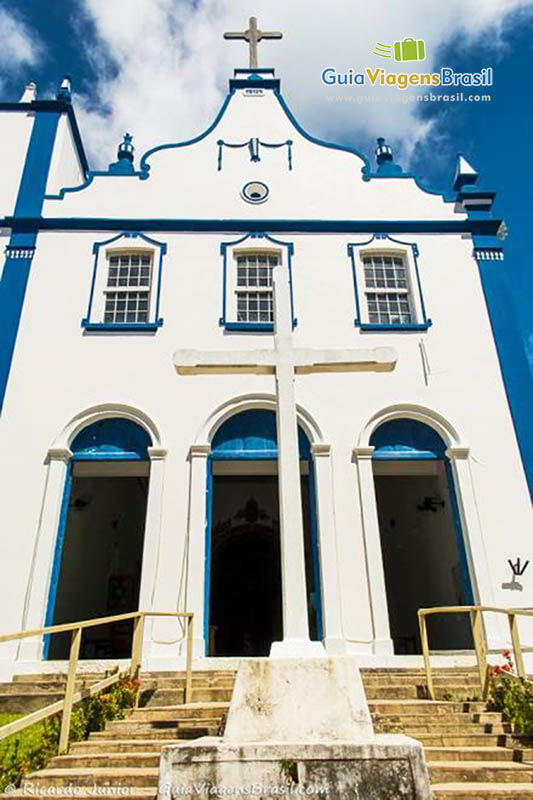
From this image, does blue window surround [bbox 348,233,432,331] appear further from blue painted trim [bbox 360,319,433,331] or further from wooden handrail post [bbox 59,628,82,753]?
wooden handrail post [bbox 59,628,82,753]

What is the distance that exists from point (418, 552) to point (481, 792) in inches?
381

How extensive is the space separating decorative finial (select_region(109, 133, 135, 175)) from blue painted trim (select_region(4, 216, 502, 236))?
59.5 inches

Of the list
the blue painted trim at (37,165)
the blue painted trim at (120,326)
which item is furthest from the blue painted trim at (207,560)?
the blue painted trim at (37,165)

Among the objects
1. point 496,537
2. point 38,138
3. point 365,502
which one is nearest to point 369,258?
point 365,502

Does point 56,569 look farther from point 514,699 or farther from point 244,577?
point 514,699

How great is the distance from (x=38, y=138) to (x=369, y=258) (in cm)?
830

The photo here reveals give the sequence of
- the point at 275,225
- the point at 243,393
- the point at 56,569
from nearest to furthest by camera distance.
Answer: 1. the point at 56,569
2. the point at 243,393
3. the point at 275,225

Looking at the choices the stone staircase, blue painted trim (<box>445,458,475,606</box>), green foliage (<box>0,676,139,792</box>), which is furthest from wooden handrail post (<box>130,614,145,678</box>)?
blue painted trim (<box>445,458,475,606</box>)

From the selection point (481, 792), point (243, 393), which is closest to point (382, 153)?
point (243, 393)

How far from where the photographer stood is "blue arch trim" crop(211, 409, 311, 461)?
31.8 feet

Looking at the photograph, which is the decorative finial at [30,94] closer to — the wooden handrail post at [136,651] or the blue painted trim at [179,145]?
the blue painted trim at [179,145]

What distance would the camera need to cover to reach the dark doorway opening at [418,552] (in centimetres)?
1084

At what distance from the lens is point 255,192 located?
12188 millimetres

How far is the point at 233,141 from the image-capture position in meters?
12.9
